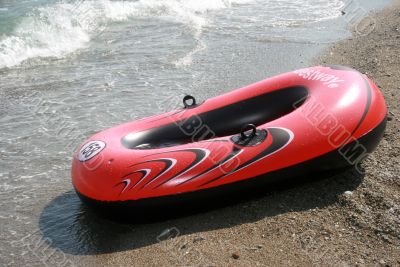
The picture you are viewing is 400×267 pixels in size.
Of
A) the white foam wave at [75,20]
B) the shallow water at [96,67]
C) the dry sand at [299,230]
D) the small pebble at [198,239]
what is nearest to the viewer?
the dry sand at [299,230]

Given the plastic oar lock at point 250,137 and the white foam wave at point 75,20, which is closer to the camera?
the plastic oar lock at point 250,137

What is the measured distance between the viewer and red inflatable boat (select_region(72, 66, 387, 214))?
3475 millimetres

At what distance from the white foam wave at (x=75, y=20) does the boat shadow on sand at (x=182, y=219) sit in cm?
511

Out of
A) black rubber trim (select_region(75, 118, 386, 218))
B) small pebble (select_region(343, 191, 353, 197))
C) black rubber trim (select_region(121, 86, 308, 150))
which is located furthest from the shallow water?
small pebble (select_region(343, 191, 353, 197))

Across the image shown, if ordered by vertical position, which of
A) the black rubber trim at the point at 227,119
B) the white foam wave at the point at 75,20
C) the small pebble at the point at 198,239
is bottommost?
the small pebble at the point at 198,239

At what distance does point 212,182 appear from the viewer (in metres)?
3.49

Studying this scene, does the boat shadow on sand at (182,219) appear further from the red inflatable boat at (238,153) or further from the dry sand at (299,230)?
the red inflatable boat at (238,153)

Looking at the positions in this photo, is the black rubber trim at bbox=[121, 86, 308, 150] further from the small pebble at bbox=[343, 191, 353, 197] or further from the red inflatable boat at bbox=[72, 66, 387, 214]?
the small pebble at bbox=[343, 191, 353, 197]

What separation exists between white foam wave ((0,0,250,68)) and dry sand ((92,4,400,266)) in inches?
224

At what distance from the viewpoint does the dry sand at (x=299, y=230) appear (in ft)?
10.4

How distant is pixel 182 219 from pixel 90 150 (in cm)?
91

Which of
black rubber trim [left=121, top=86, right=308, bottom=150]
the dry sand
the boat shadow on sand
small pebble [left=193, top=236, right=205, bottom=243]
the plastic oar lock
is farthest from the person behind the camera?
black rubber trim [left=121, top=86, right=308, bottom=150]

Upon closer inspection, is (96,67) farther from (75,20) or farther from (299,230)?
(299,230)

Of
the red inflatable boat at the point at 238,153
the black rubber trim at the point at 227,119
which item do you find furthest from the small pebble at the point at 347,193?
the black rubber trim at the point at 227,119
